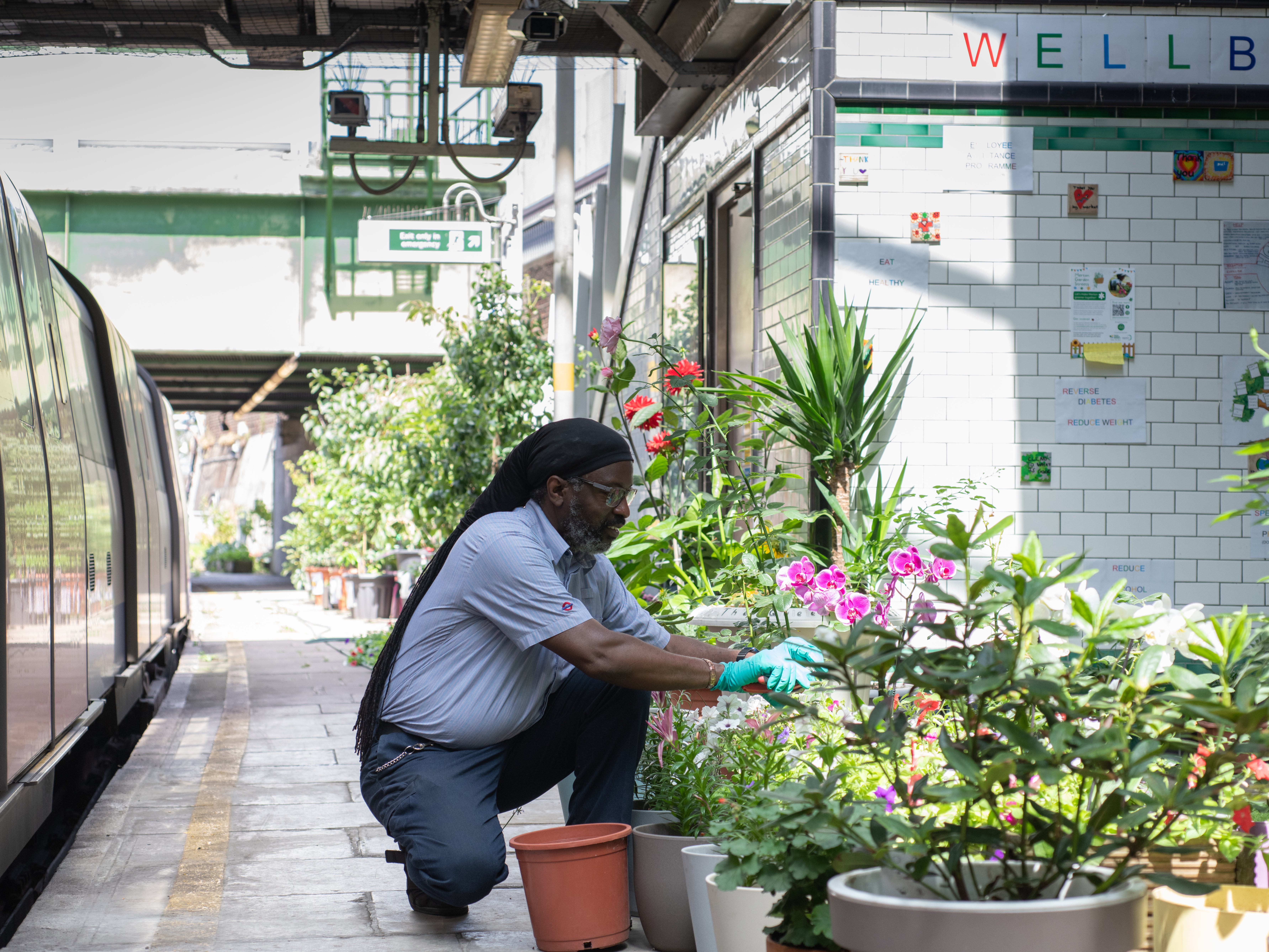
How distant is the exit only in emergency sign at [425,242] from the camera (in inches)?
427

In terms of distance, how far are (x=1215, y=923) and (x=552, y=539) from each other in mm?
2008

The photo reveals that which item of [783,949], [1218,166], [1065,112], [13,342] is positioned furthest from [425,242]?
[783,949]

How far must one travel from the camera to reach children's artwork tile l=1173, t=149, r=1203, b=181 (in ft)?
18.5

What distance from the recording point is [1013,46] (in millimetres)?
5578

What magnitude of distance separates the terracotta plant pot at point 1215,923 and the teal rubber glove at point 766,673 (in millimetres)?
1211

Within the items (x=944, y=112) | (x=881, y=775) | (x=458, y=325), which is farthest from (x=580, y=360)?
(x=881, y=775)

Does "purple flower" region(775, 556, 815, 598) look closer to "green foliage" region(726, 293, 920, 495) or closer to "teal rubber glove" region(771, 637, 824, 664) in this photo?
"teal rubber glove" region(771, 637, 824, 664)

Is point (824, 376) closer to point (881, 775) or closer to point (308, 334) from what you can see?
point (881, 775)

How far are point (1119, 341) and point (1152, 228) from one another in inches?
20.4

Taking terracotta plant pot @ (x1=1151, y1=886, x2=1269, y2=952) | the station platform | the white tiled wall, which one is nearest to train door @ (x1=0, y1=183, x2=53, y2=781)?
the station platform

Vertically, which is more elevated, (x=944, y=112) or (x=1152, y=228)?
(x=944, y=112)

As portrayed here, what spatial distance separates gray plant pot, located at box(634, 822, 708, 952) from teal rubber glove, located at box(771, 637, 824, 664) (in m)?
0.50

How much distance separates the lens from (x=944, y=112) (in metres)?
5.59

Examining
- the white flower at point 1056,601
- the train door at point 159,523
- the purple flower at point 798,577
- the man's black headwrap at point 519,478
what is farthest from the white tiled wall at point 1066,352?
the train door at point 159,523
